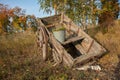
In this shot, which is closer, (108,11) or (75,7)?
(75,7)

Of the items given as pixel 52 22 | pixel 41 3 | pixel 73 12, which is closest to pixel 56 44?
pixel 52 22

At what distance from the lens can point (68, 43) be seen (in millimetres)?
7766

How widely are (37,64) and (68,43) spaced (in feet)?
4.78

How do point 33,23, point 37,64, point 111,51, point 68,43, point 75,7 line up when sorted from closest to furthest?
1. point 37,64
2. point 68,43
3. point 111,51
4. point 75,7
5. point 33,23

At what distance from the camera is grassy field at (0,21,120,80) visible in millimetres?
5859

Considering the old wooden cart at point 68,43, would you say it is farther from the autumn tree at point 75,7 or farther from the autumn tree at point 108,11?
the autumn tree at point 108,11

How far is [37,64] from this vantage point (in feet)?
23.2

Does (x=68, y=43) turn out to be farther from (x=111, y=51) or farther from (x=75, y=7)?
(x=75, y=7)

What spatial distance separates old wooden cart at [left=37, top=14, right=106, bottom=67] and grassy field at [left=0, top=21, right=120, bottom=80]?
35 cm

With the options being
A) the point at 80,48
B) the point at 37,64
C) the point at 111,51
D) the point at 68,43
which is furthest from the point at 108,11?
the point at 37,64

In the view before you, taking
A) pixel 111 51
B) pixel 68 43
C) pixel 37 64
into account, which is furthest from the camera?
pixel 111 51

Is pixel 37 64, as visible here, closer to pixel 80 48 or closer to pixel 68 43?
pixel 68 43

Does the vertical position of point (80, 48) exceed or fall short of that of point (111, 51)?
it exceeds it

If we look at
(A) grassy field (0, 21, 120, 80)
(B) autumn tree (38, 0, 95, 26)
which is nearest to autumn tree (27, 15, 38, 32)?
(B) autumn tree (38, 0, 95, 26)
